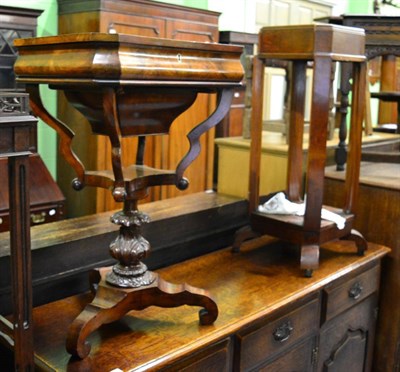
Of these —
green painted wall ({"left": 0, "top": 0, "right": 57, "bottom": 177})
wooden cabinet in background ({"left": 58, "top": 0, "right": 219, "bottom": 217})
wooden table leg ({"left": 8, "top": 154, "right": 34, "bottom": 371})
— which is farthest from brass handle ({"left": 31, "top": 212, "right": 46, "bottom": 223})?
A: wooden table leg ({"left": 8, "top": 154, "right": 34, "bottom": 371})

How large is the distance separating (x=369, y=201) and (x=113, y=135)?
1633 millimetres

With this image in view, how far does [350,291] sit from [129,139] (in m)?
2.44

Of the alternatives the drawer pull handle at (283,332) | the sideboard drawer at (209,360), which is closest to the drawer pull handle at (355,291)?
the drawer pull handle at (283,332)

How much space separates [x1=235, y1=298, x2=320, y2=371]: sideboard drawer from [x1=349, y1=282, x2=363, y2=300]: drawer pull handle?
0.88 ft

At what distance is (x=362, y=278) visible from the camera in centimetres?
253

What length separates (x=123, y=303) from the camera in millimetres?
1650

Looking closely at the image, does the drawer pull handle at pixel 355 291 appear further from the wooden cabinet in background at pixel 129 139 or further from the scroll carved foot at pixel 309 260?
the wooden cabinet in background at pixel 129 139

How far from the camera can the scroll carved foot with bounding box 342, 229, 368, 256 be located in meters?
2.53

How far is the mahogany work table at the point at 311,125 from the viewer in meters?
2.13

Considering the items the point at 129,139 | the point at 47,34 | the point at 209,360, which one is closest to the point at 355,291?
the point at 209,360

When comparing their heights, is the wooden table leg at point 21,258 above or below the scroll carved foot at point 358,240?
above

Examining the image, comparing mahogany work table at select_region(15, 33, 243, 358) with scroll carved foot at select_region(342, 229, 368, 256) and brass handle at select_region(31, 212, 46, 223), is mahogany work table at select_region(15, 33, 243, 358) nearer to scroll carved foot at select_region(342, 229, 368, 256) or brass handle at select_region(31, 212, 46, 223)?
Result: scroll carved foot at select_region(342, 229, 368, 256)

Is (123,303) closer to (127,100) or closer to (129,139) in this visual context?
(127,100)

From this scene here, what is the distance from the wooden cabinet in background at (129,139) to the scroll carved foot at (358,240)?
228cm
